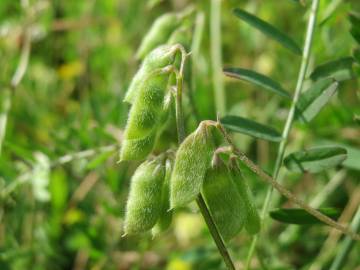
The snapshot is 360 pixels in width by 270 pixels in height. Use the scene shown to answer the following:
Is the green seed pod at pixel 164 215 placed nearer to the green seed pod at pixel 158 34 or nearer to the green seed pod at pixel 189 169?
the green seed pod at pixel 189 169

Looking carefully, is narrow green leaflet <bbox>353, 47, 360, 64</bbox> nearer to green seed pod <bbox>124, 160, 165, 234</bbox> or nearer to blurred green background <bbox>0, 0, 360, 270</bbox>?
blurred green background <bbox>0, 0, 360, 270</bbox>

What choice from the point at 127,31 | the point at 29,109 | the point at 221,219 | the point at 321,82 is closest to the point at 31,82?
the point at 29,109

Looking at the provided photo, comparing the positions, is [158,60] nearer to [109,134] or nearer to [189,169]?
[189,169]

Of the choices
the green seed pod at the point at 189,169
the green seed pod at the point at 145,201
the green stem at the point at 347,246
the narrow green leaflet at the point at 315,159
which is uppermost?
the green seed pod at the point at 189,169

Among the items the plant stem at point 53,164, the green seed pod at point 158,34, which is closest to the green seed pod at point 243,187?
the green seed pod at point 158,34

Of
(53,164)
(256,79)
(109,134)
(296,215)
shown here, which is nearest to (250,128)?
(256,79)
